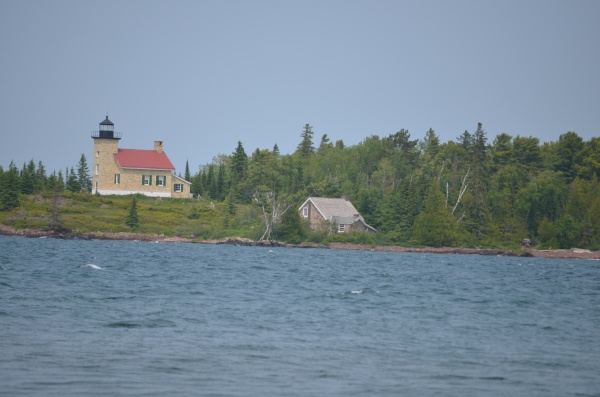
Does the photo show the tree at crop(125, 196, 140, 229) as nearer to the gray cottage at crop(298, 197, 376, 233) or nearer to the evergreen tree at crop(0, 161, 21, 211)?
the evergreen tree at crop(0, 161, 21, 211)

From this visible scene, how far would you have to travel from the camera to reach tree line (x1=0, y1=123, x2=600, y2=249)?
8812cm

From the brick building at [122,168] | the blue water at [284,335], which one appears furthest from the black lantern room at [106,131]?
the blue water at [284,335]

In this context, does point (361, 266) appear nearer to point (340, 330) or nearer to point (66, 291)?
point (66, 291)

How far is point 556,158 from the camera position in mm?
108500

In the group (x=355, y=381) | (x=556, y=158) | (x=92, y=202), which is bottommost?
(x=355, y=381)

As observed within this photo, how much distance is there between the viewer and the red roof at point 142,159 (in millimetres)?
99250

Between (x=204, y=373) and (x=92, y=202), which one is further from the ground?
(x=92, y=202)

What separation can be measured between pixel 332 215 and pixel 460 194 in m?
15.3

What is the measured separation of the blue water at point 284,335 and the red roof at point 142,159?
5708 centimetres

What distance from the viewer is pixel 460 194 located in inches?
3804

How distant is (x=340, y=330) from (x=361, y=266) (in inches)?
1275

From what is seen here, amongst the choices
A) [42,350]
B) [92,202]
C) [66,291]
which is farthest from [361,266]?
[92,202]

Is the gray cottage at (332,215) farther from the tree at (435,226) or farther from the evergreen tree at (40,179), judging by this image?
the evergreen tree at (40,179)

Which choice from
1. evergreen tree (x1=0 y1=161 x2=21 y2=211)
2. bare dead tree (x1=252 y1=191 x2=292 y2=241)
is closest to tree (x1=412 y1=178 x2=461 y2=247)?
bare dead tree (x1=252 y1=191 x2=292 y2=241)
